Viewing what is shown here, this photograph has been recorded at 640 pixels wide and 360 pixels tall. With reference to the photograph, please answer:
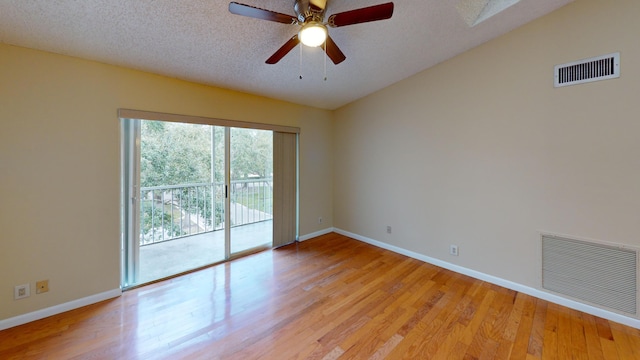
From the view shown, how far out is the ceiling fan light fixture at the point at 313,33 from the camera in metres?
1.72

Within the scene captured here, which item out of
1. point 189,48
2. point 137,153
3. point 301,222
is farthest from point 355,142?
point 137,153

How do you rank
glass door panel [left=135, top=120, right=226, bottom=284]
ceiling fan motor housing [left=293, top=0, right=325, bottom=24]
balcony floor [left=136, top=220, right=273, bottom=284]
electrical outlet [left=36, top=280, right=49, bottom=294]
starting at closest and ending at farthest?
ceiling fan motor housing [left=293, top=0, right=325, bottom=24]
electrical outlet [left=36, top=280, right=49, bottom=294]
balcony floor [left=136, top=220, right=273, bottom=284]
glass door panel [left=135, top=120, right=226, bottom=284]

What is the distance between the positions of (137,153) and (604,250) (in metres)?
4.60

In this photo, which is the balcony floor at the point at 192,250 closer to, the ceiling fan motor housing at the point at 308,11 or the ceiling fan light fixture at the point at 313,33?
the ceiling fan light fixture at the point at 313,33

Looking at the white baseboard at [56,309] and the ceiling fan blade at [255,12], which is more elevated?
the ceiling fan blade at [255,12]

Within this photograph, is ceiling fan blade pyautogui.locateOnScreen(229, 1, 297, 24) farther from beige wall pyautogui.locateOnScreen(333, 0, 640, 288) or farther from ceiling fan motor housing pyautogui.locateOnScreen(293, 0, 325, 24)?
beige wall pyautogui.locateOnScreen(333, 0, 640, 288)

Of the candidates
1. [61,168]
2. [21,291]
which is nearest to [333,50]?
[61,168]

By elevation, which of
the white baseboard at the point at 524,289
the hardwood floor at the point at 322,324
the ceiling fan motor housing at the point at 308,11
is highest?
the ceiling fan motor housing at the point at 308,11

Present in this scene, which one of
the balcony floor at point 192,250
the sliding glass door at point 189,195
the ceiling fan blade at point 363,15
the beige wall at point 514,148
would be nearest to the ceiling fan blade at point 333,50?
the ceiling fan blade at point 363,15

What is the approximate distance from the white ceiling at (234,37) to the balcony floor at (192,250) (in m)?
2.30

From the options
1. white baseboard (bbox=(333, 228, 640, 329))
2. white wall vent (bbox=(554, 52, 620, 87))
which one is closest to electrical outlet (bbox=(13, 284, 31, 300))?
white baseboard (bbox=(333, 228, 640, 329))

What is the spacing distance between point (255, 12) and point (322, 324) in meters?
2.40

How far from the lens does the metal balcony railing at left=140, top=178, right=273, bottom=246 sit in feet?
12.1

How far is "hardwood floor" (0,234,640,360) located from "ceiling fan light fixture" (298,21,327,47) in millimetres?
2279
